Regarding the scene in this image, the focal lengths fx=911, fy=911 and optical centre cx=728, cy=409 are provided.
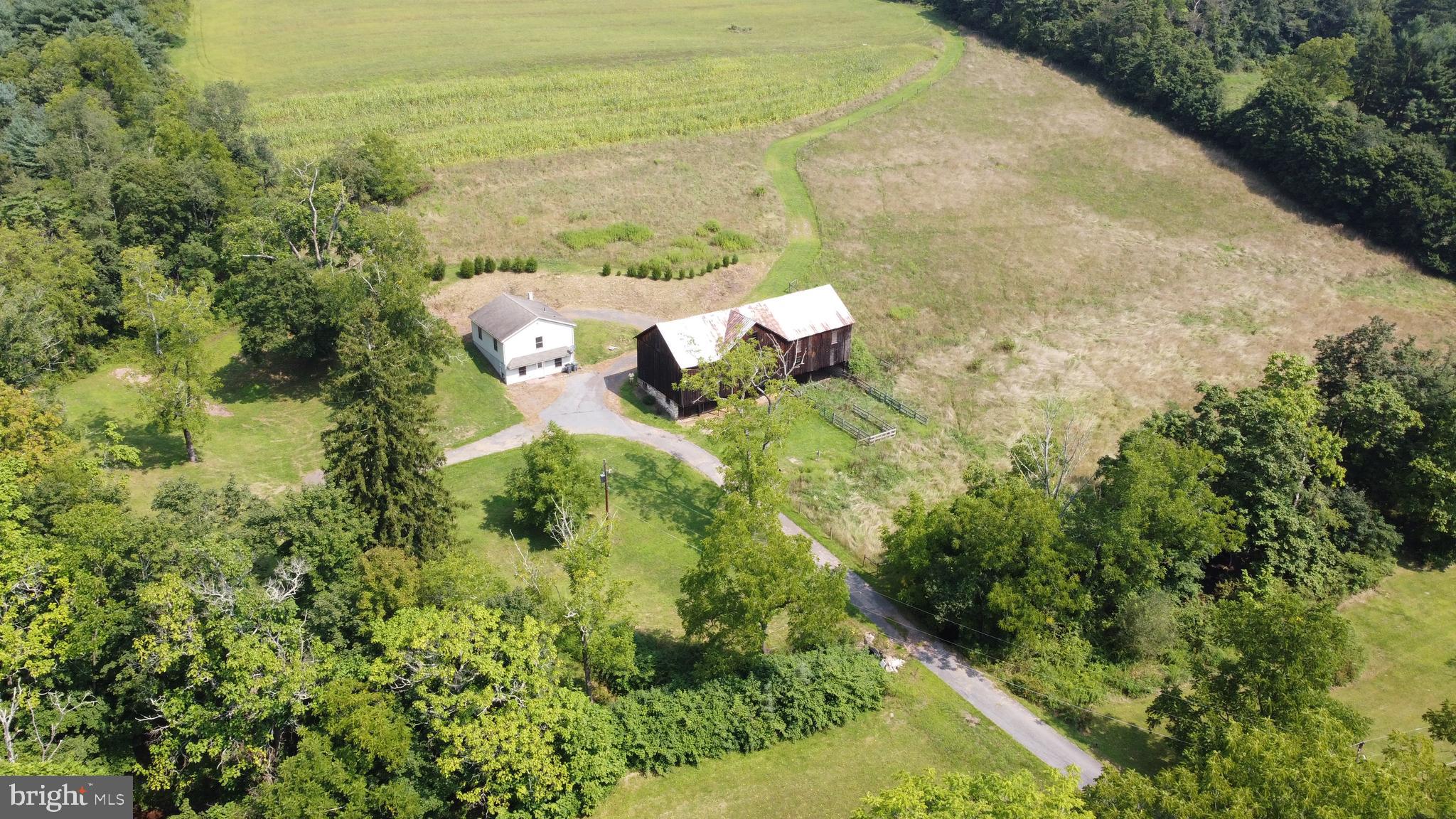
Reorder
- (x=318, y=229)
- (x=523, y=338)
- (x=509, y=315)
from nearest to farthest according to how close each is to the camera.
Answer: (x=523, y=338)
(x=509, y=315)
(x=318, y=229)

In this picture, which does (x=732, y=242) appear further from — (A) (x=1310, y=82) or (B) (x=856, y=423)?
(A) (x=1310, y=82)

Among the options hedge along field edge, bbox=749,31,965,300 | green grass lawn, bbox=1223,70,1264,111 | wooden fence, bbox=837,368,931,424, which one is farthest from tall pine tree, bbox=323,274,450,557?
green grass lawn, bbox=1223,70,1264,111

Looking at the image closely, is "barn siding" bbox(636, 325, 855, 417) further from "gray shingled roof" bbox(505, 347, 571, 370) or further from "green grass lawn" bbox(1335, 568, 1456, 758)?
"green grass lawn" bbox(1335, 568, 1456, 758)

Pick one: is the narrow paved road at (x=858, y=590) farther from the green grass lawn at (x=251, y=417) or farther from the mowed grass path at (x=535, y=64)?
the mowed grass path at (x=535, y=64)

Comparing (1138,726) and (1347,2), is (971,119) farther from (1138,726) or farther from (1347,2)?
(1138,726)

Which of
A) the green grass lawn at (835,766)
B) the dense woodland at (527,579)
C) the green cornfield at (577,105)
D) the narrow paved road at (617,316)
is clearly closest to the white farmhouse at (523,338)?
the dense woodland at (527,579)

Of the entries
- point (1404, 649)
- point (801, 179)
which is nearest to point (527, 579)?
point (1404, 649)
